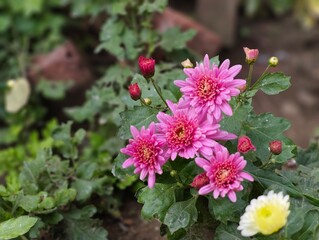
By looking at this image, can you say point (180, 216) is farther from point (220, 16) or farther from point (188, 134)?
point (220, 16)

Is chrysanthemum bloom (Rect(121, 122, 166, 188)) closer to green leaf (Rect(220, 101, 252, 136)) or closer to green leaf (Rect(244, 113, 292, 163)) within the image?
green leaf (Rect(220, 101, 252, 136))

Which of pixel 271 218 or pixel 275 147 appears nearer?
pixel 271 218

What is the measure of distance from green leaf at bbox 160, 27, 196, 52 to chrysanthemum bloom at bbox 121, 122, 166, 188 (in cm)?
106

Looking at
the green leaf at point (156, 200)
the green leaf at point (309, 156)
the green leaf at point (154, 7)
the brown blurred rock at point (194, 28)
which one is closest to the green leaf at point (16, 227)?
the green leaf at point (156, 200)

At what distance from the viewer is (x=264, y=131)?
1.79 m

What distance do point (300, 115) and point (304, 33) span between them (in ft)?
2.81

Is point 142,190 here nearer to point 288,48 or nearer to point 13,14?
point 13,14

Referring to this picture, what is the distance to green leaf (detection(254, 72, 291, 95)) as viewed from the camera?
5.84 ft

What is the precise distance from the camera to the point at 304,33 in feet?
13.9

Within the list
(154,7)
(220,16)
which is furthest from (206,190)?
(220,16)

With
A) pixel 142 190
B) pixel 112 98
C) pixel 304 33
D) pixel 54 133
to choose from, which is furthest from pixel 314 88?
pixel 142 190

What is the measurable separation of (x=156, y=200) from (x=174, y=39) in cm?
112

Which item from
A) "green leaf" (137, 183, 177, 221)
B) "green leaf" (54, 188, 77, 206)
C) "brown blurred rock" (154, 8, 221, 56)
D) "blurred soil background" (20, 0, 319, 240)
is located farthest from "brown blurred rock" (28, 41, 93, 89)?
"green leaf" (137, 183, 177, 221)

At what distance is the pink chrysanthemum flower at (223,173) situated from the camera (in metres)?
1.56
